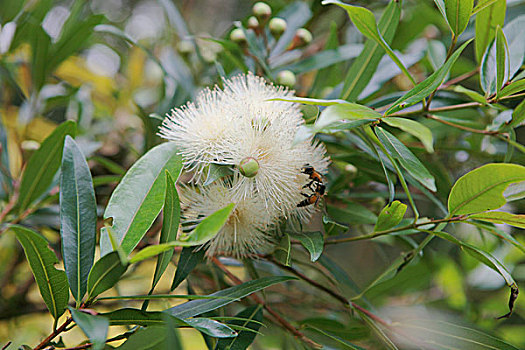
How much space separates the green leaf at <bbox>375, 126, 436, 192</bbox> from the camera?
1.99 ft

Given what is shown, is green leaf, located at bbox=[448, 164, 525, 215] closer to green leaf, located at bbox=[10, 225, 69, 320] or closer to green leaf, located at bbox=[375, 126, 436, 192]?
green leaf, located at bbox=[375, 126, 436, 192]

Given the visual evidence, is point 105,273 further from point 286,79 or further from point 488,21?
point 488,21

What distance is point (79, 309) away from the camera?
559 mm

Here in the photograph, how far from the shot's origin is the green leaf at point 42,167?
812 mm

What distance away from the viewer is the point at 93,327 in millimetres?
475

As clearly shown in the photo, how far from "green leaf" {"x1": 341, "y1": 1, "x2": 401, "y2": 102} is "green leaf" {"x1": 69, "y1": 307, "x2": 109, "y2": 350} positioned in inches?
21.9

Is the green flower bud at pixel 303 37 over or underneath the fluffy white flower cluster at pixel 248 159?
over

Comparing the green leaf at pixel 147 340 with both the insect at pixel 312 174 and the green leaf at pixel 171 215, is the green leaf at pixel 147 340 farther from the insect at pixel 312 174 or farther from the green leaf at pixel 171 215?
the insect at pixel 312 174

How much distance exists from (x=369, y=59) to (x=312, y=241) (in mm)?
355

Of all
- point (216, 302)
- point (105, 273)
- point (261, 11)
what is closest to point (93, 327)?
point (105, 273)

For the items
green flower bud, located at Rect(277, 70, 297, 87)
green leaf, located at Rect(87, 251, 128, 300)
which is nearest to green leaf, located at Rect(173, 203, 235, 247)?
green leaf, located at Rect(87, 251, 128, 300)

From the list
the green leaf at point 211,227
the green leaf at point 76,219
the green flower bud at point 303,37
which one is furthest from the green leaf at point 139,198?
the green flower bud at point 303,37

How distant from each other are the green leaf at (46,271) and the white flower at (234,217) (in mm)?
212

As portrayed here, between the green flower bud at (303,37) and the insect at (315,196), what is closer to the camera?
the insect at (315,196)
